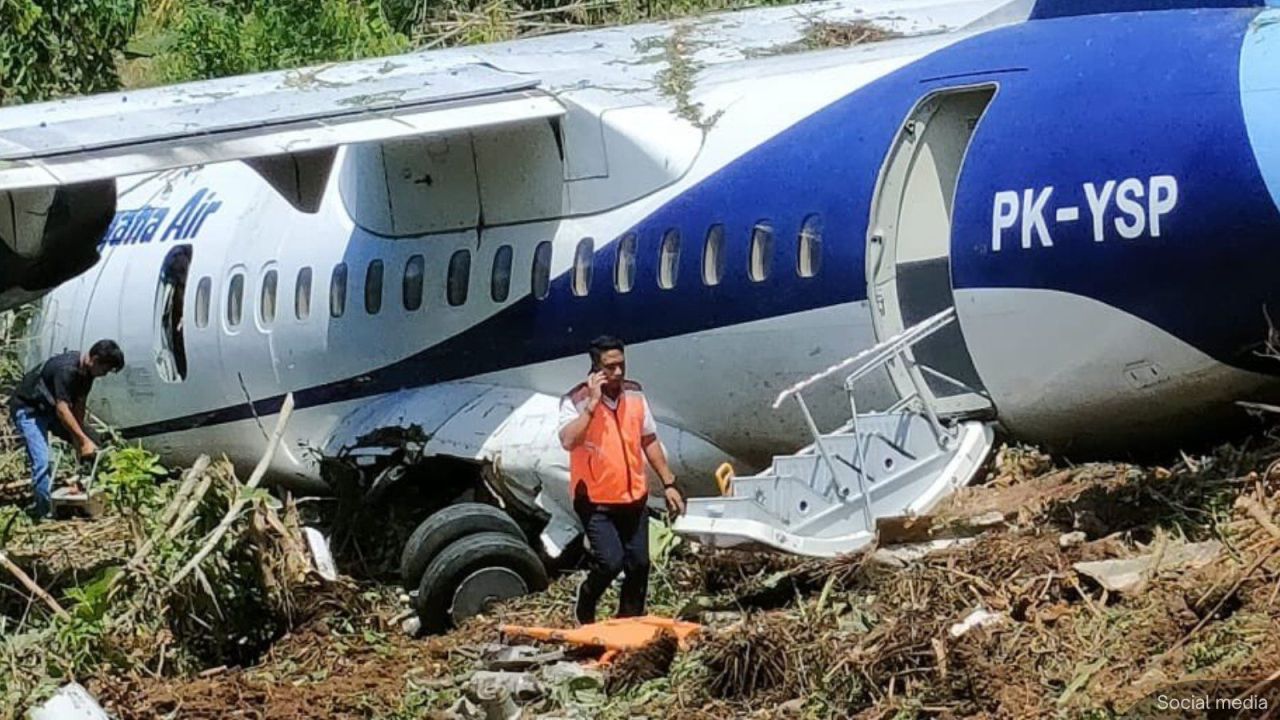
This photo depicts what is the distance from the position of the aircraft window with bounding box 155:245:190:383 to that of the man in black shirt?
13.1 inches

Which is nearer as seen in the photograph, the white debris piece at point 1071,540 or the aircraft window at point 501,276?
the white debris piece at point 1071,540

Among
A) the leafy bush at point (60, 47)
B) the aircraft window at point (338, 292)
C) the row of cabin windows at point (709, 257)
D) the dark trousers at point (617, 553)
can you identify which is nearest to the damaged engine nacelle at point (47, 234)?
the aircraft window at point (338, 292)

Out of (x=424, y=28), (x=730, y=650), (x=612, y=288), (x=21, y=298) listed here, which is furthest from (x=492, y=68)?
(x=424, y=28)

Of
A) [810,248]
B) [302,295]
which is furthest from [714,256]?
[302,295]

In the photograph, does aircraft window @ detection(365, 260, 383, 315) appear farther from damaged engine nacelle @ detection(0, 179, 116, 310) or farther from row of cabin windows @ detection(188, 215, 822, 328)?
damaged engine nacelle @ detection(0, 179, 116, 310)

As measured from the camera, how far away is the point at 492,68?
15.4m

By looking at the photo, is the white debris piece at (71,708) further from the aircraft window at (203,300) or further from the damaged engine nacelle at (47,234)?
the aircraft window at (203,300)

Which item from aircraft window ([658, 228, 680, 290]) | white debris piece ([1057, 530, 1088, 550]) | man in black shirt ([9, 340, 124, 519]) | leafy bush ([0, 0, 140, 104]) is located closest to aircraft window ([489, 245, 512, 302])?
aircraft window ([658, 228, 680, 290])

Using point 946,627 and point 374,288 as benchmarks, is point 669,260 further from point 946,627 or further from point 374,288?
point 946,627

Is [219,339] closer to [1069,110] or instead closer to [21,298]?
[21,298]

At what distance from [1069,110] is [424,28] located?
15.1m

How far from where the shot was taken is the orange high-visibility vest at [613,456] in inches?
465

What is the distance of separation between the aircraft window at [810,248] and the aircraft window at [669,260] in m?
0.93

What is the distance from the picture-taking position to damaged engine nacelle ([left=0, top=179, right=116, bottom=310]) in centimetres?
1359
